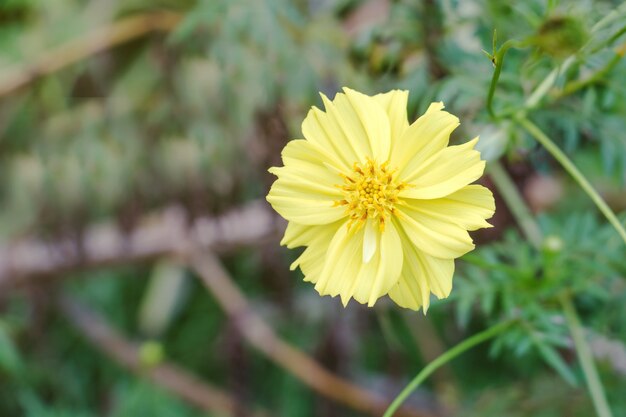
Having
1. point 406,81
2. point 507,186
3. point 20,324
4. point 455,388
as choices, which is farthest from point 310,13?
point 20,324

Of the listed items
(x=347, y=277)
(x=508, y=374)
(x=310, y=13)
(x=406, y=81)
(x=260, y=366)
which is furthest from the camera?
(x=260, y=366)

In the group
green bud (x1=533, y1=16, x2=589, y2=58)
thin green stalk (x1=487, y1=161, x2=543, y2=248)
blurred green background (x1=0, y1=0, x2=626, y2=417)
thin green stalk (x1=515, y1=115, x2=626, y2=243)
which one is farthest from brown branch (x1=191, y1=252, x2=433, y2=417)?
green bud (x1=533, y1=16, x2=589, y2=58)

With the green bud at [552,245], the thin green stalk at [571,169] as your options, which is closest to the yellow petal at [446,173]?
the thin green stalk at [571,169]

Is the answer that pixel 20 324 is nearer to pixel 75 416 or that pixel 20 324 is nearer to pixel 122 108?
pixel 75 416

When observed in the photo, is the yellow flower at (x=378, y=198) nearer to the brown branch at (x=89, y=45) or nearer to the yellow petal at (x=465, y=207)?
the yellow petal at (x=465, y=207)

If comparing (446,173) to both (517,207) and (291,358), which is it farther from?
(291,358)

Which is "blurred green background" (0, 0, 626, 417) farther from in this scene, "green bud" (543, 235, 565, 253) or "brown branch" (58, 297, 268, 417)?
"green bud" (543, 235, 565, 253)
